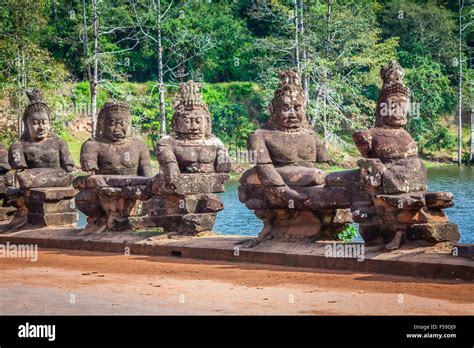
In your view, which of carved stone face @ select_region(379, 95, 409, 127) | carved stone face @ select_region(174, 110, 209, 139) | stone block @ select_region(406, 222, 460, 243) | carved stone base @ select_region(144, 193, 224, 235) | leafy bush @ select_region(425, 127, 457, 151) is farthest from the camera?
leafy bush @ select_region(425, 127, 457, 151)

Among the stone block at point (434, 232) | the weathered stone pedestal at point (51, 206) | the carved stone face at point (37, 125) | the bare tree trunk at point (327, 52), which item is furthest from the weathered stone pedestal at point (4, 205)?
the bare tree trunk at point (327, 52)

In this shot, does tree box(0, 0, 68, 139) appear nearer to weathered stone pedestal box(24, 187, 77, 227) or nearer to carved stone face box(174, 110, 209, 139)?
weathered stone pedestal box(24, 187, 77, 227)

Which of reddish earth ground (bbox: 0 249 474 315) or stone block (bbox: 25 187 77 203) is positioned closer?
reddish earth ground (bbox: 0 249 474 315)

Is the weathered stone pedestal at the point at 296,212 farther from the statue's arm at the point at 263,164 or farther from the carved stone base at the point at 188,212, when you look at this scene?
the carved stone base at the point at 188,212

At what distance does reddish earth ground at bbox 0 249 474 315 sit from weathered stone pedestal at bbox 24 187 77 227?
11.7 ft

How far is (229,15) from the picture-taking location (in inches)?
2279

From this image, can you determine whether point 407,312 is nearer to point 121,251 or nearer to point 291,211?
point 291,211

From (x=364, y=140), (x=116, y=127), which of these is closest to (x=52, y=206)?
(x=116, y=127)

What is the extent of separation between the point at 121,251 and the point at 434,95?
35.5 metres

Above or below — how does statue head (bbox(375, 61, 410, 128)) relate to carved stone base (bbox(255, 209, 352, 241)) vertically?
above

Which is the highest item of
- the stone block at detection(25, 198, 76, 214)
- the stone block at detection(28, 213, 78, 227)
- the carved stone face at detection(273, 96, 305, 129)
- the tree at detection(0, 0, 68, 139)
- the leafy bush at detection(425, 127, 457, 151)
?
the tree at detection(0, 0, 68, 139)

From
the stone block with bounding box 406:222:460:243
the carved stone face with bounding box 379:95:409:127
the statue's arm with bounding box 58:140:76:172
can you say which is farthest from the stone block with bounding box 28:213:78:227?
the stone block with bounding box 406:222:460:243

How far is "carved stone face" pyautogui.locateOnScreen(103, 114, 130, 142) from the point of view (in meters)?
16.6

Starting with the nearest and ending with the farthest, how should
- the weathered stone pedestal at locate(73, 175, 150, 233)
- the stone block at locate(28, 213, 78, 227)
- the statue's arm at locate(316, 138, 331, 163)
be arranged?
1. the statue's arm at locate(316, 138, 331, 163)
2. the weathered stone pedestal at locate(73, 175, 150, 233)
3. the stone block at locate(28, 213, 78, 227)
